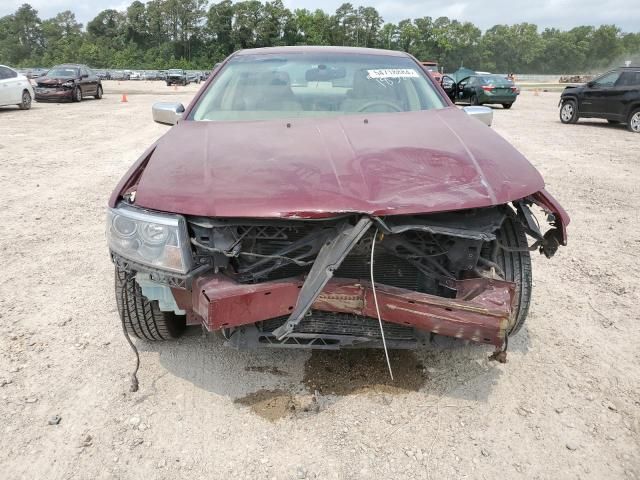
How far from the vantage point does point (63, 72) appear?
63.5 ft

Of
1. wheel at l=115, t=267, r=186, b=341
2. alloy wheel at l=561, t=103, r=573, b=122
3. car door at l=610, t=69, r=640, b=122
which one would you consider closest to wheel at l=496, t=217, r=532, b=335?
wheel at l=115, t=267, r=186, b=341

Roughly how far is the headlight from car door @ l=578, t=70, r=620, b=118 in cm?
1375

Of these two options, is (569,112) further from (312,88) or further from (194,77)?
(194,77)

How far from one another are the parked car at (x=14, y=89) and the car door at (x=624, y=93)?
16.7 m

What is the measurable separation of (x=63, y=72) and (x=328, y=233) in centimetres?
2063

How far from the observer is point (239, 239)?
228cm

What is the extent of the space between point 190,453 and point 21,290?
2241 mm

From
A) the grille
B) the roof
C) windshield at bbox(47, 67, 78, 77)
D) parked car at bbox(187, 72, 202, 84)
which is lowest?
parked car at bbox(187, 72, 202, 84)

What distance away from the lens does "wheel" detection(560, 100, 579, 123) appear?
14.0 meters

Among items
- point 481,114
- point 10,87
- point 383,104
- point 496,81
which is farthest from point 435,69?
point 383,104

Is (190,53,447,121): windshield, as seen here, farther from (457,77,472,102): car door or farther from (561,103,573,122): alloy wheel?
(457,77,472,102): car door

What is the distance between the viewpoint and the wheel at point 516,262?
2.75m

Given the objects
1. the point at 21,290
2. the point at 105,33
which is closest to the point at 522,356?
the point at 21,290

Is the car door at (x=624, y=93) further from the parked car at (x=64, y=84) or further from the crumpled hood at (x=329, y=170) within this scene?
the parked car at (x=64, y=84)
